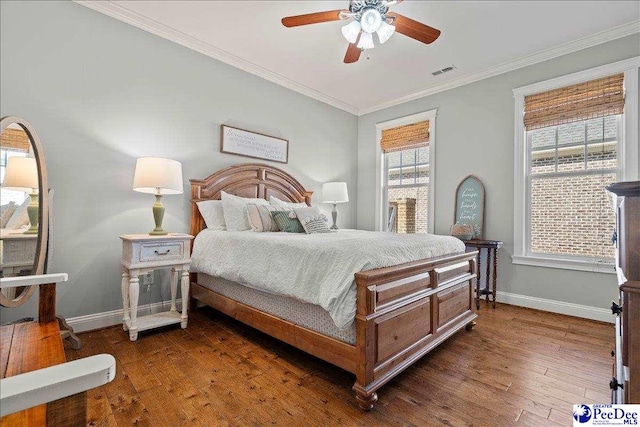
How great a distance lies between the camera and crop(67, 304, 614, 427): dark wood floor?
1.57 meters

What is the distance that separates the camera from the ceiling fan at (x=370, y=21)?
2178 millimetres

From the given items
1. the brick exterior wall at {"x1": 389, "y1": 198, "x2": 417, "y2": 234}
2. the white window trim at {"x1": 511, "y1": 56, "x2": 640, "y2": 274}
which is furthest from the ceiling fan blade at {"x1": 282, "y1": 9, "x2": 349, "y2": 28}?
the brick exterior wall at {"x1": 389, "y1": 198, "x2": 417, "y2": 234}

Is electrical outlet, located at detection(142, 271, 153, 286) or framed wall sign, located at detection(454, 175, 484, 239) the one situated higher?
framed wall sign, located at detection(454, 175, 484, 239)

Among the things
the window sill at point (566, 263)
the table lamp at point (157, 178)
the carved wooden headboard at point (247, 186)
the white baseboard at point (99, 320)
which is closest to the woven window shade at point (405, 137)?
the carved wooden headboard at point (247, 186)

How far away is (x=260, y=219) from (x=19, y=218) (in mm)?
1740

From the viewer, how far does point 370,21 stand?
2217mm

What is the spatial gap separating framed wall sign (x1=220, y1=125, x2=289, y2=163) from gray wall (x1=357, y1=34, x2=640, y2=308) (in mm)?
2016

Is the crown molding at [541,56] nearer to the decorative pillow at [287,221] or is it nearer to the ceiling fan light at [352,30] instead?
the ceiling fan light at [352,30]

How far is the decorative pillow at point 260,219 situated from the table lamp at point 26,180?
1633 mm

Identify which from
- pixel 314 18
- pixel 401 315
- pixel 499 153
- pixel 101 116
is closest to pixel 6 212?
pixel 101 116

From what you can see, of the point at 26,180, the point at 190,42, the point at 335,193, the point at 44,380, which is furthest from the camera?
the point at 335,193

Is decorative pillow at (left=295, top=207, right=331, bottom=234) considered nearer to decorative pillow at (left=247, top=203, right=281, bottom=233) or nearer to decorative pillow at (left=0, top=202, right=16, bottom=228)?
decorative pillow at (left=247, top=203, right=281, bottom=233)

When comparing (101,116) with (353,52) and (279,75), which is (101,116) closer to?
(279,75)

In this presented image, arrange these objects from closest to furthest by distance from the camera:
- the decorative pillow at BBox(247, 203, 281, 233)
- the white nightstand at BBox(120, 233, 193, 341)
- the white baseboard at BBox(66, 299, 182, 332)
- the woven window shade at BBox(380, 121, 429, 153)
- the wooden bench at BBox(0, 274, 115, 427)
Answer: the wooden bench at BBox(0, 274, 115, 427), the white nightstand at BBox(120, 233, 193, 341), the white baseboard at BBox(66, 299, 182, 332), the decorative pillow at BBox(247, 203, 281, 233), the woven window shade at BBox(380, 121, 429, 153)
